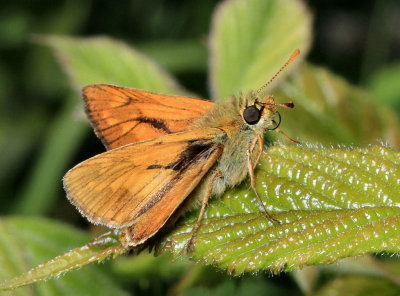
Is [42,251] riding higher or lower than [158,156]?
lower

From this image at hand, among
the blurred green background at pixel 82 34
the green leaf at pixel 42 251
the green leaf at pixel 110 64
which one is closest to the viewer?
the green leaf at pixel 42 251

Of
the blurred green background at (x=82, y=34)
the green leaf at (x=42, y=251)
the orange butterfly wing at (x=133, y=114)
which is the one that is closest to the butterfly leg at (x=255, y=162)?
the orange butterfly wing at (x=133, y=114)

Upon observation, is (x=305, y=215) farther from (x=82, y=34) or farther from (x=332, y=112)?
(x=82, y=34)

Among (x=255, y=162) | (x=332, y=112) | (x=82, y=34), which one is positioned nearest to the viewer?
(x=255, y=162)

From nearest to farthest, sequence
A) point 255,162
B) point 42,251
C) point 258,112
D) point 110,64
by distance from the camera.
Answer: point 255,162 → point 258,112 → point 42,251 → point 110,64

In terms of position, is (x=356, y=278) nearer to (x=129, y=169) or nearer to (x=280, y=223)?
(x=280, y=223)

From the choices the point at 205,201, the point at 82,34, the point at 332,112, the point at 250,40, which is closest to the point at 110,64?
the point at 250,40

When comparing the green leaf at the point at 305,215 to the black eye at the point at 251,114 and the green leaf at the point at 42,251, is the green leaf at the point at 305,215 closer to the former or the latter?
the black eye at the point at 251,114

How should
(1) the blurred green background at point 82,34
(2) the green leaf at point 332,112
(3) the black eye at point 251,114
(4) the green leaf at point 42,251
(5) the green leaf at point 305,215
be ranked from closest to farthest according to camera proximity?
(5) the green leaf at point 305,215, (3) the black eye at point 251,114, (4) the green leaf at point 42,251, (2) the green leaf at point 332,112, (1) the blurred green background at point 82,34
